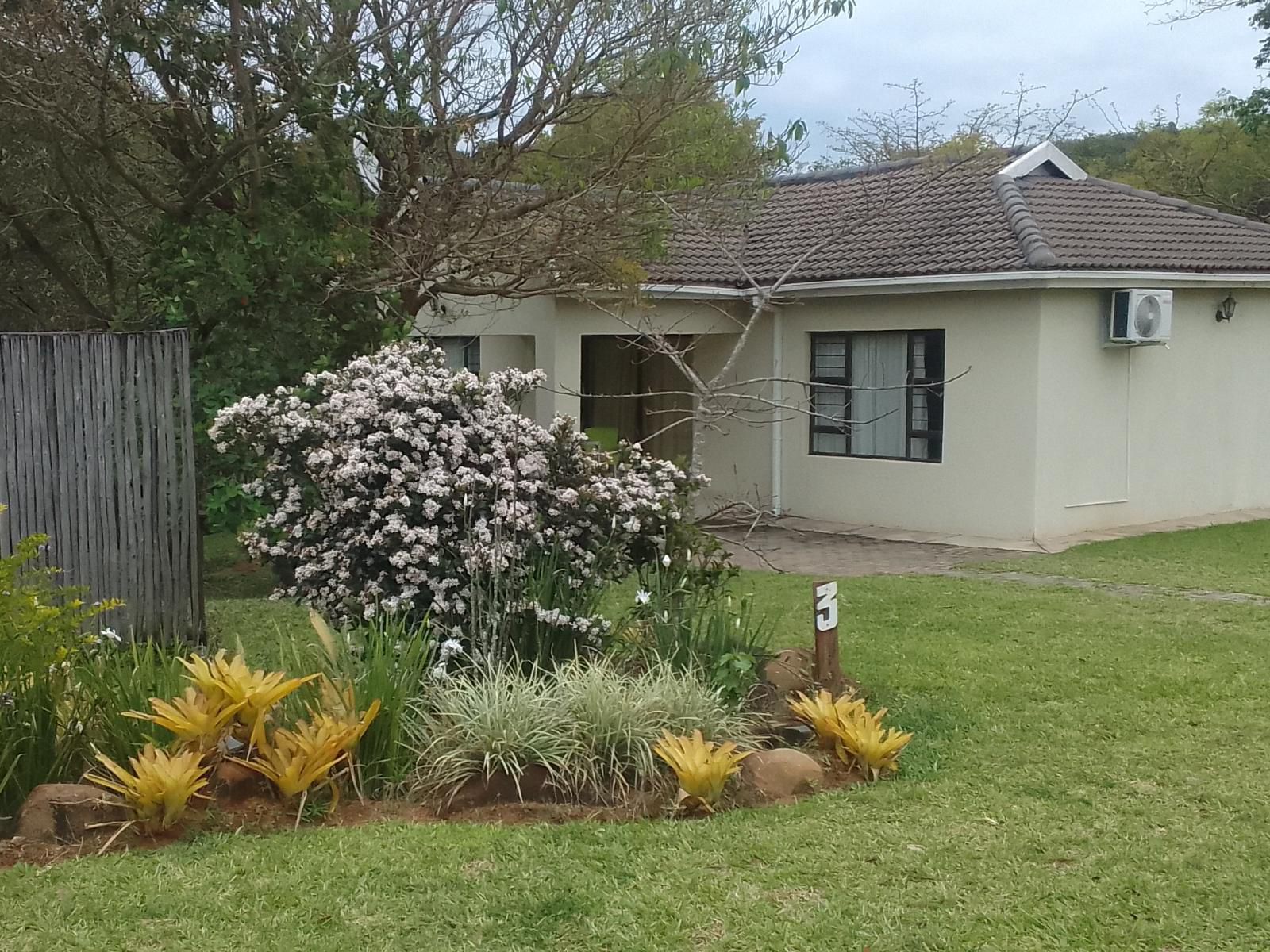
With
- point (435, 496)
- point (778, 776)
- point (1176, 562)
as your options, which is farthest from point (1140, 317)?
point (778, 776)

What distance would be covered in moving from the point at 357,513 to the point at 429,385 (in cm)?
72

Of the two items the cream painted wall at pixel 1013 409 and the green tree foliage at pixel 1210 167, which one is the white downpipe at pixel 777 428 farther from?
the green tree foliage at pixel 1210 167

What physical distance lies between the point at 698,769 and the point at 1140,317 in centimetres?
1067

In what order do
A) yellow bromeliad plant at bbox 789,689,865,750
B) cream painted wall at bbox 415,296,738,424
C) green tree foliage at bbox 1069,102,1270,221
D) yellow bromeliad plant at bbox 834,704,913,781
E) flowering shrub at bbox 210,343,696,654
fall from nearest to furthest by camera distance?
1. yellow bromeliad plant at bbox 834,704,913,781
2. yellow bromeliad plant at bbox 789,689,865,750
3. flowering shrub at bbox 210,343,696,654
4. cream painted wall at bbox 415,296,738,424
5. green tree foliage at bbox 1069,102,1270,221

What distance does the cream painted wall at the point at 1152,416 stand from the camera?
45.9 feet

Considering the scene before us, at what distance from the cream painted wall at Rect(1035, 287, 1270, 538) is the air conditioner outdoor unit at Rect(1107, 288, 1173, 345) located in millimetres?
213

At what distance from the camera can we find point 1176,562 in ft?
39.8

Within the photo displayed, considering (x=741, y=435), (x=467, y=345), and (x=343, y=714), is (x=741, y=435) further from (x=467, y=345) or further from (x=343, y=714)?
(x=343, y=714)

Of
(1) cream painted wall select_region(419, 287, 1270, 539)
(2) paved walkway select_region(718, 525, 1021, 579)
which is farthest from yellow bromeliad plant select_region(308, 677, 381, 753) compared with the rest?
(1) cream painted wall select_region(419, 287, 1270, 539)

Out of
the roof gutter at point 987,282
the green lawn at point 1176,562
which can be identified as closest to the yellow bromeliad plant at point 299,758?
the green lawn at point 1176,562

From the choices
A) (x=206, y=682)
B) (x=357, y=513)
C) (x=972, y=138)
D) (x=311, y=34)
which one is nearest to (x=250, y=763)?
(x=206, y=682)

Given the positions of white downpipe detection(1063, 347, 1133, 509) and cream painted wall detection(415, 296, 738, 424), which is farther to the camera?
cream painted wall detection(415, 296, 738, 424)

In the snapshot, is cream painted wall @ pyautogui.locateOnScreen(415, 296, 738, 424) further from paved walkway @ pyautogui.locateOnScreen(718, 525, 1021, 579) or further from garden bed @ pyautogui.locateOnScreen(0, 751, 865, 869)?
garden bed @ pyautogui.locateOnScreen(0, 751, 865, 869)

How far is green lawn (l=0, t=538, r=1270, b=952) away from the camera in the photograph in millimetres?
4012
